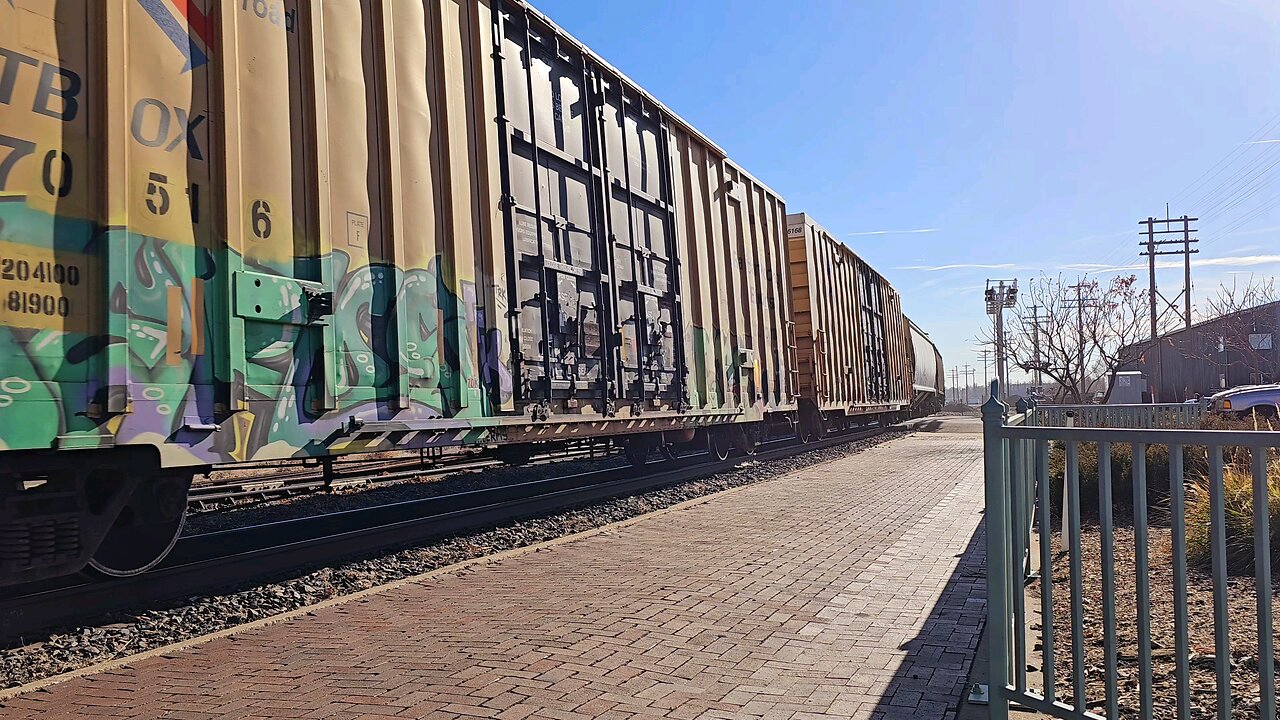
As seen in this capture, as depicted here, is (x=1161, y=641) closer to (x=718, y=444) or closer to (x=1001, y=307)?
(x=718, y=444)

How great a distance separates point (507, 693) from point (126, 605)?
295 cm

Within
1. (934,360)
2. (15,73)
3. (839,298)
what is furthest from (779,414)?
(934,360)

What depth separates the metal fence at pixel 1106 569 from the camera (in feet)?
7.77

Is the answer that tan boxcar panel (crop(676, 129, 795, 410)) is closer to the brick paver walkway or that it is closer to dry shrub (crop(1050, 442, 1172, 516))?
dry shrub (crop(1050, 442, 1172, 516))

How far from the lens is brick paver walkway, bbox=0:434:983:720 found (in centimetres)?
361

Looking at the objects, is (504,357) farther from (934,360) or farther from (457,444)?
(934,360)

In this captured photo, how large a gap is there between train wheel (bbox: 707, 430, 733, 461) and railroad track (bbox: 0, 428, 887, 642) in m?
2.26

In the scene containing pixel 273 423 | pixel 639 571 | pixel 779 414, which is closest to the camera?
pixel 273 423

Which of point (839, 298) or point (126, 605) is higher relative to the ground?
point (839, 298)

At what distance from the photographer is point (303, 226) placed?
5.41 meters

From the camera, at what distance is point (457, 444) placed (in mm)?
6809

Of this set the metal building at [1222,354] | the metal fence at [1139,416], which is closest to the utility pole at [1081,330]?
the metal building at [1222,354]

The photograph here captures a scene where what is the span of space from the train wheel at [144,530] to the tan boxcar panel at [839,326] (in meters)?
13.2

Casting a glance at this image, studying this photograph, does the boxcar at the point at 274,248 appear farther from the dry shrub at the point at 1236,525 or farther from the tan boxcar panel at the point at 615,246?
the dry shrub at the point at 1236,525
